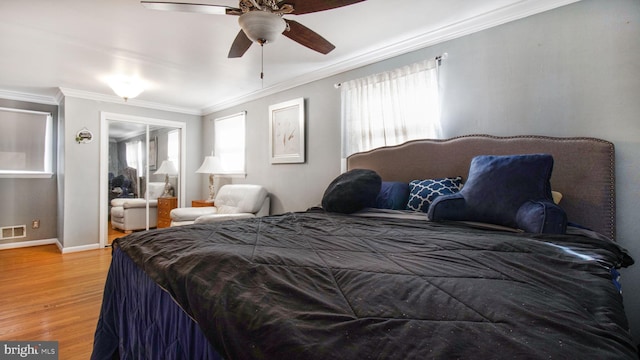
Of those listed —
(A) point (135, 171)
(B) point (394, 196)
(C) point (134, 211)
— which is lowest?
(C) point (134, 211)

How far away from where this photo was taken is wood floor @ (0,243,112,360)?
202 centimetres

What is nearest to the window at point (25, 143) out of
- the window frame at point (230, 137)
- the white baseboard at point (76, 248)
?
the white baseboard at point (76, 248)

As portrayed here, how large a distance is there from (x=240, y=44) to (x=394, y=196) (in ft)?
5.37

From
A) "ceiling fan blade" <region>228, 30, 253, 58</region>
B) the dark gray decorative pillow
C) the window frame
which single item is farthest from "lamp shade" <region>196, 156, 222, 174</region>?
the dark gray decorative pillow

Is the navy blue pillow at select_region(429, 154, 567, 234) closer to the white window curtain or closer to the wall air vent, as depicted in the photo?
the white window curtain

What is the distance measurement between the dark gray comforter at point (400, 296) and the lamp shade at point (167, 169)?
168 inches

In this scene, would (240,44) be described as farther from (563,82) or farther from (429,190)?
(563,82)

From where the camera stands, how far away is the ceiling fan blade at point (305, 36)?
1850mm

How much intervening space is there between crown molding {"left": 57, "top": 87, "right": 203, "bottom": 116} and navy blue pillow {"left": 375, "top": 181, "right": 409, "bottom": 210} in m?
4.37

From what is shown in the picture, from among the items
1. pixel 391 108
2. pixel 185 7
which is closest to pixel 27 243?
pixel 185 7

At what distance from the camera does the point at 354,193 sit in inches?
90.1

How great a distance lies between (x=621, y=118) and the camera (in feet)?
5.79

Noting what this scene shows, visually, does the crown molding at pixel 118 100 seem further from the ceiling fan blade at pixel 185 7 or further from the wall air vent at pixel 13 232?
the ceiling fan blade at pixel 185 7

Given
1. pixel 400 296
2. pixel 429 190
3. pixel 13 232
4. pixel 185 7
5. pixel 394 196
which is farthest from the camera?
pixel 13 232
